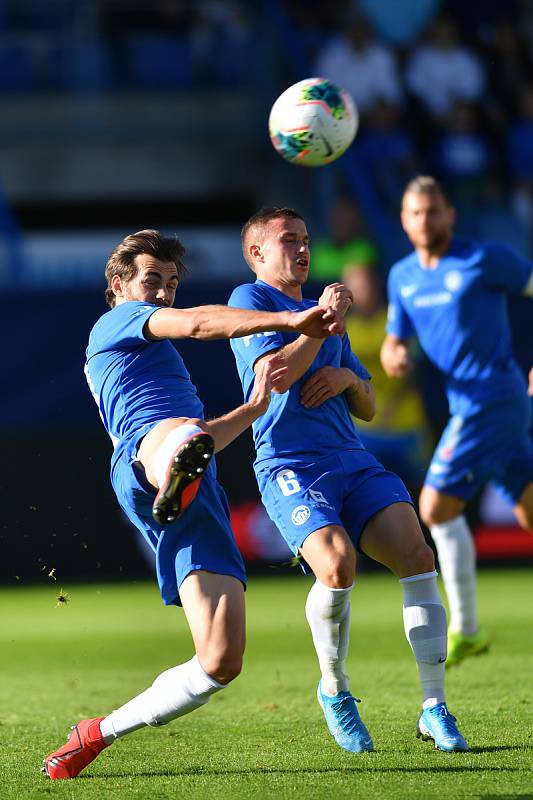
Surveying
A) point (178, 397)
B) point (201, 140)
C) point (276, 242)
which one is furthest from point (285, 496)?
point (201, 140)

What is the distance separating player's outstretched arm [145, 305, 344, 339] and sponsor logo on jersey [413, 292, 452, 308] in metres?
3.22

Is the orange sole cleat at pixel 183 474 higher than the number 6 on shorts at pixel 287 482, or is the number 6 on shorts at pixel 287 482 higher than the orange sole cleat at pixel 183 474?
the orange sole cleat at pixel 183 474

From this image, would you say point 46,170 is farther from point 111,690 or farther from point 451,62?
point 111,690

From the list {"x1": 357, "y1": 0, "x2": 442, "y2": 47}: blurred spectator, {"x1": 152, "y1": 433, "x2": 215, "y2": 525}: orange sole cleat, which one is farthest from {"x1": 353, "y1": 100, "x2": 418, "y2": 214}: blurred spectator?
{"x1": 152, "y1": 433, "x2": 215, "y2": 525}: orange sole cleat

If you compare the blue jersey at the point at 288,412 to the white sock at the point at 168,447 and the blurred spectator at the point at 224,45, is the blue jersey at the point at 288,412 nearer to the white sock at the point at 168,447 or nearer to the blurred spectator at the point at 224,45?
the white sock at the point at 168,447

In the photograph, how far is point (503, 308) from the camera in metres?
8.09

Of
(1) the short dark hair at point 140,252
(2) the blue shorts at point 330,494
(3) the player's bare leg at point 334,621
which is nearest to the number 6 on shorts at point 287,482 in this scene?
(2) the blue shorts at point 330,494

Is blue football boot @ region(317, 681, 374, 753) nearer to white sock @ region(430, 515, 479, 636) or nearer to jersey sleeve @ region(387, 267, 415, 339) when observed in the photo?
white sock @ region(430, 515, 479, 636)

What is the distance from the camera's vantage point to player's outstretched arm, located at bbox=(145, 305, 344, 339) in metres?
4.71

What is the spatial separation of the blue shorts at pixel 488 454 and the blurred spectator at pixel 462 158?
8.06 metres

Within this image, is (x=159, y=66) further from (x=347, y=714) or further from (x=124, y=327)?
(x=347, y=714)

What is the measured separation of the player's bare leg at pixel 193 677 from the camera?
198 inches

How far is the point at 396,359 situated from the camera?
7.79m

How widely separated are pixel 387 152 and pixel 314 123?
29.2ft
